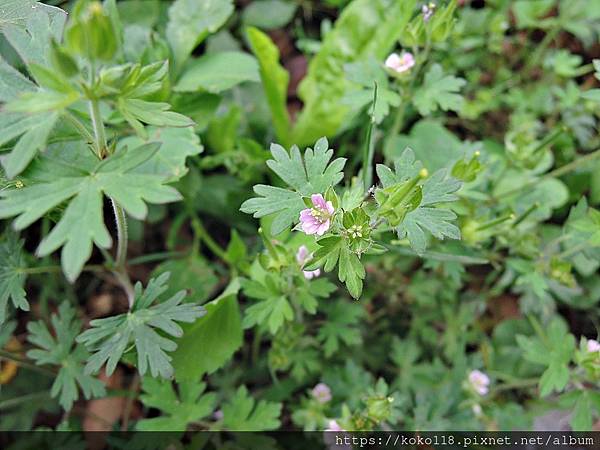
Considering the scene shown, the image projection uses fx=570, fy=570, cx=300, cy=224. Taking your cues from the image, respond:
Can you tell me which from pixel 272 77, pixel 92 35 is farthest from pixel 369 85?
pixel 92 35

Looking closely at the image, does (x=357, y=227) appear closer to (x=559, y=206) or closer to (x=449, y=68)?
(x=559, y=206)

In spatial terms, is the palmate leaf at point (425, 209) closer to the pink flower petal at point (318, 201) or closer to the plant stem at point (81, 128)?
the pink flower petal at point (318, 201)

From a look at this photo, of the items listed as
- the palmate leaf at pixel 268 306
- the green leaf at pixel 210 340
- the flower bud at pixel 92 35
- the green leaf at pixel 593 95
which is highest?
the flower bud at pixel 92 35

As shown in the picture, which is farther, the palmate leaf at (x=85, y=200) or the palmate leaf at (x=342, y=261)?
the palmate leaf at (x=342, y=261)

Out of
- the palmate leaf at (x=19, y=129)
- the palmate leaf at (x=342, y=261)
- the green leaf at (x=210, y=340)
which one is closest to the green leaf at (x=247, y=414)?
the green leaf at (x=210, y=340)

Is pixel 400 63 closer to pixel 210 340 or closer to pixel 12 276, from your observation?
pixel 210 340

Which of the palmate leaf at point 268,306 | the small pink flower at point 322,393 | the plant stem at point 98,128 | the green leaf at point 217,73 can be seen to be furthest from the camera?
the green leaf at point 217,73
